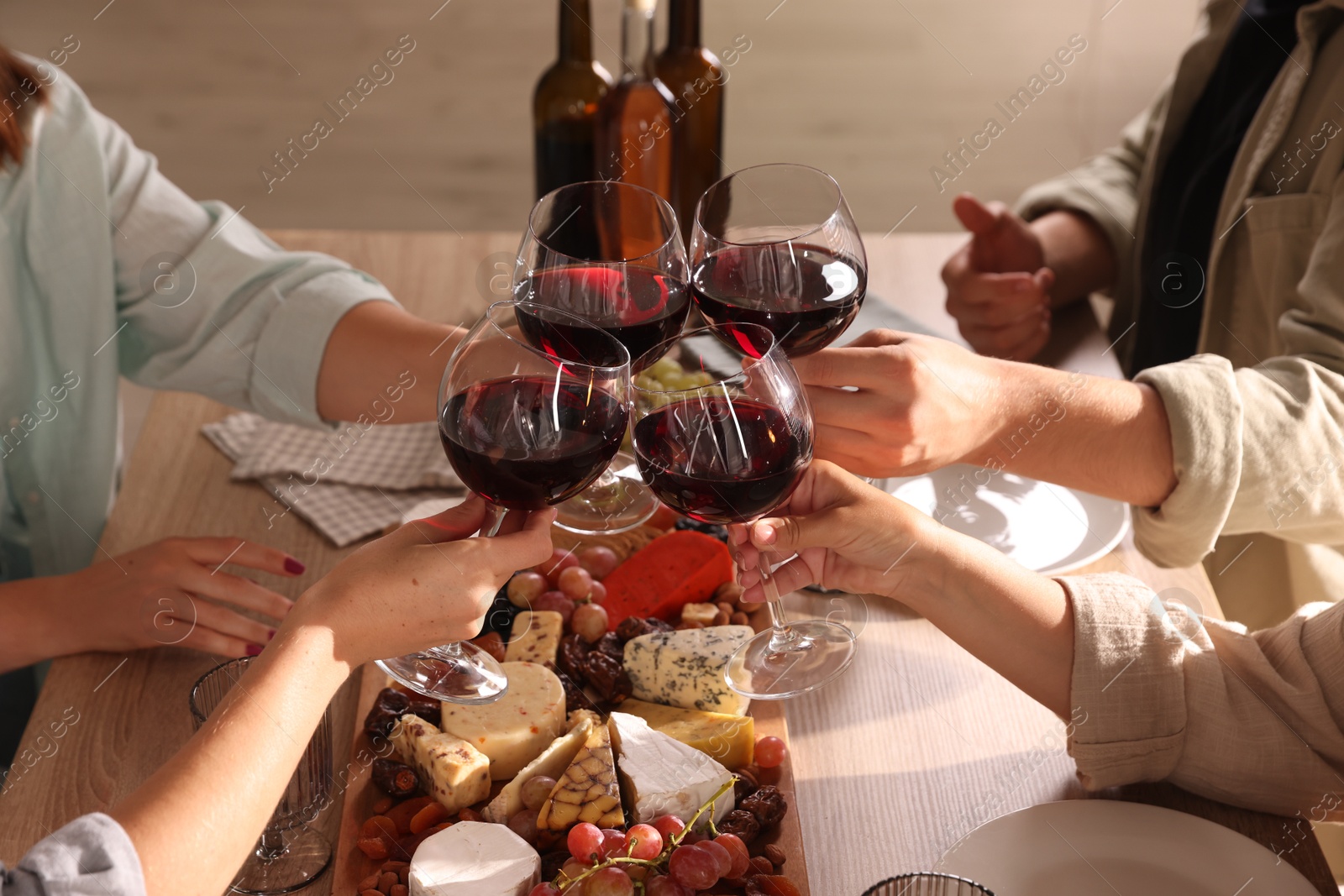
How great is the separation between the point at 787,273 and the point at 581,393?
0.25 m

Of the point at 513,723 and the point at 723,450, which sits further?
the point at 513,723

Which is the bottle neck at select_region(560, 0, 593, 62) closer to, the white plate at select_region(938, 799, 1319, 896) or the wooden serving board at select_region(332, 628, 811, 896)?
the wooden serving board at select_region(332, 628, 811, 896)

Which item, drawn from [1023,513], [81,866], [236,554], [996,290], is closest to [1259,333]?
[996,290]

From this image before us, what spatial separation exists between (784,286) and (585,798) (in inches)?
17.3

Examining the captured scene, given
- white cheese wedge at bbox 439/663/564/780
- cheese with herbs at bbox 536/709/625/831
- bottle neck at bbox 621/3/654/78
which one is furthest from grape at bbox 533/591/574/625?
bottle neck at bbox 621/3/654/78

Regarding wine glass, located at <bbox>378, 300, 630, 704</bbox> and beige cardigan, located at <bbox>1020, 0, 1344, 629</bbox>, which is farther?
beige cardigan, located at <bbox>1020, 0, 1344, 629</bbox>

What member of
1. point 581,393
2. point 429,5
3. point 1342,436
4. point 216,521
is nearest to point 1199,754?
point 1342,436

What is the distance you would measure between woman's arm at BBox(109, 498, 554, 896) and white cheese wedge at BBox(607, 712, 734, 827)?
0.17 metres

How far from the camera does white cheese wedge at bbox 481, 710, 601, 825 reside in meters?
0.87

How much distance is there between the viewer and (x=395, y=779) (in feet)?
2.93

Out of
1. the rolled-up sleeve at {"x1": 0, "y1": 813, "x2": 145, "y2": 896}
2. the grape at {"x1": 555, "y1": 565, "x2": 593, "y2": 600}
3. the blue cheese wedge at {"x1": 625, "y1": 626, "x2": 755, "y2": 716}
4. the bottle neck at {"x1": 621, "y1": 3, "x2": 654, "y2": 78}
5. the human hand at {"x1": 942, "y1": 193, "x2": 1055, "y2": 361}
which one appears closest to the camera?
the rolled-up sleeve at {"x1": 0, "y1": 813, "x2": 145, "y2": 896}

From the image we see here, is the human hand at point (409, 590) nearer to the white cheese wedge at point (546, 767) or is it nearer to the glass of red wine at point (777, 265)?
the white cheese wedge at point (546, 767)

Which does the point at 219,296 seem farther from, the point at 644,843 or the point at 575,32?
the point at 644,843

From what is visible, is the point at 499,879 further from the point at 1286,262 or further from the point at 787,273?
the point at 1286,262
